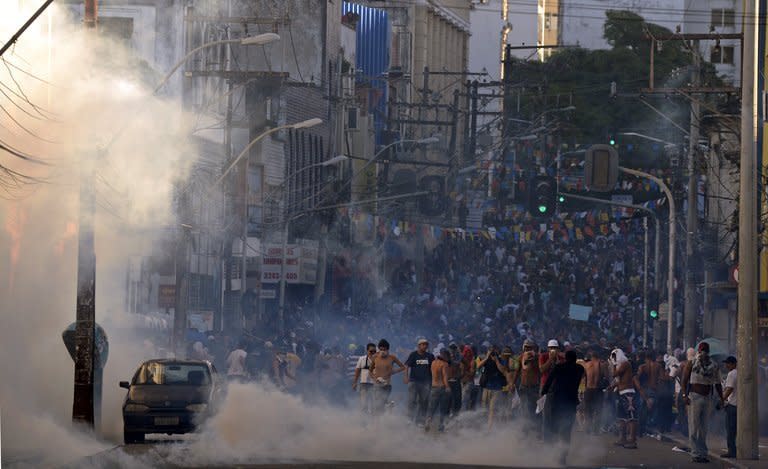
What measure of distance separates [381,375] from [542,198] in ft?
31.6

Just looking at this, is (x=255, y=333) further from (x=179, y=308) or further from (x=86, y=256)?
(x=86, y=256)

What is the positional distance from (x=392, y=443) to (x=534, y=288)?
34.6 m

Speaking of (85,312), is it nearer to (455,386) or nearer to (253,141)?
(455,386)

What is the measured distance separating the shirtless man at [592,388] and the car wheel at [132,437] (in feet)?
23.4

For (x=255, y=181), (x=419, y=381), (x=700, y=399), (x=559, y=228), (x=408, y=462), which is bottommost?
(x=408, y=462)

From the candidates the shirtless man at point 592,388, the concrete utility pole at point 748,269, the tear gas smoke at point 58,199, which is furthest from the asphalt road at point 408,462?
the tear gas smoke at point 58,199

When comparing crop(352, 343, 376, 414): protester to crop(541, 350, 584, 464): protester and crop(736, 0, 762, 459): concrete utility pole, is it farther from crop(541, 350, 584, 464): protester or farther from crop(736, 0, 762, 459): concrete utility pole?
crop(736, 0, 762, 459): concrete utility pole

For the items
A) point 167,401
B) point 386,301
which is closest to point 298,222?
point 386,301

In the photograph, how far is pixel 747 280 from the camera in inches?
910

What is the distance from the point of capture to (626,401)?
25797 millimetres

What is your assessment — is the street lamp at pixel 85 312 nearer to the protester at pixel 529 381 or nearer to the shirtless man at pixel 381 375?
the shirtless man at pixel 381 375

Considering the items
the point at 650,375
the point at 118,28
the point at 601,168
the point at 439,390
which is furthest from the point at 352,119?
the point at 439,390

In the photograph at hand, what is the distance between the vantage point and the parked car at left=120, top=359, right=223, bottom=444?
2352cm

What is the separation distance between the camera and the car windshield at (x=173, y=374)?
955 inches
